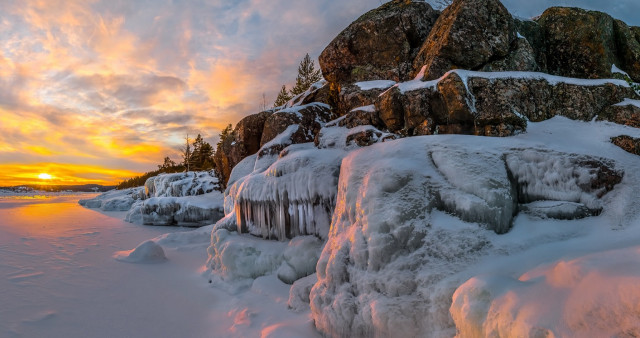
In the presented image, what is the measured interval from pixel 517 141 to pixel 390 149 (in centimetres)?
211

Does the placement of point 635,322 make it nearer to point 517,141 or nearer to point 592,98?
point 517,141

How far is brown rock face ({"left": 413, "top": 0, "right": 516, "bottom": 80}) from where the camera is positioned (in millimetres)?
7496

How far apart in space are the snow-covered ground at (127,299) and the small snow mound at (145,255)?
3cm

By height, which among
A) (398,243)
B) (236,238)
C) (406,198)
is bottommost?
(236,238)

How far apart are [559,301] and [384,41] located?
9921 millimetres

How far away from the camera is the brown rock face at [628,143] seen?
4.68 meters

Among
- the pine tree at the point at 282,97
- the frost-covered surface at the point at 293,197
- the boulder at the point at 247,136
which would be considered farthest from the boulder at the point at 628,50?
the pine tree at the point at 282,97

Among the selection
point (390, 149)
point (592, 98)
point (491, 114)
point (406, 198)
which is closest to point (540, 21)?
point (592, 98)

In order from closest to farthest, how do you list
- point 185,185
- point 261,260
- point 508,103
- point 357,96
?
point 508,103
point 261,260
point 357,96
point 185,185

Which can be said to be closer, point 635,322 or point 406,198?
point 635,322

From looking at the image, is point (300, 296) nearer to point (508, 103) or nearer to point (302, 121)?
point (508, 103)

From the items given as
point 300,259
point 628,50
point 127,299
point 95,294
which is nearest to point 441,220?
point 300,259

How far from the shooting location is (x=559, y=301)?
7.30 feet

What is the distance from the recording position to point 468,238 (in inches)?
141
